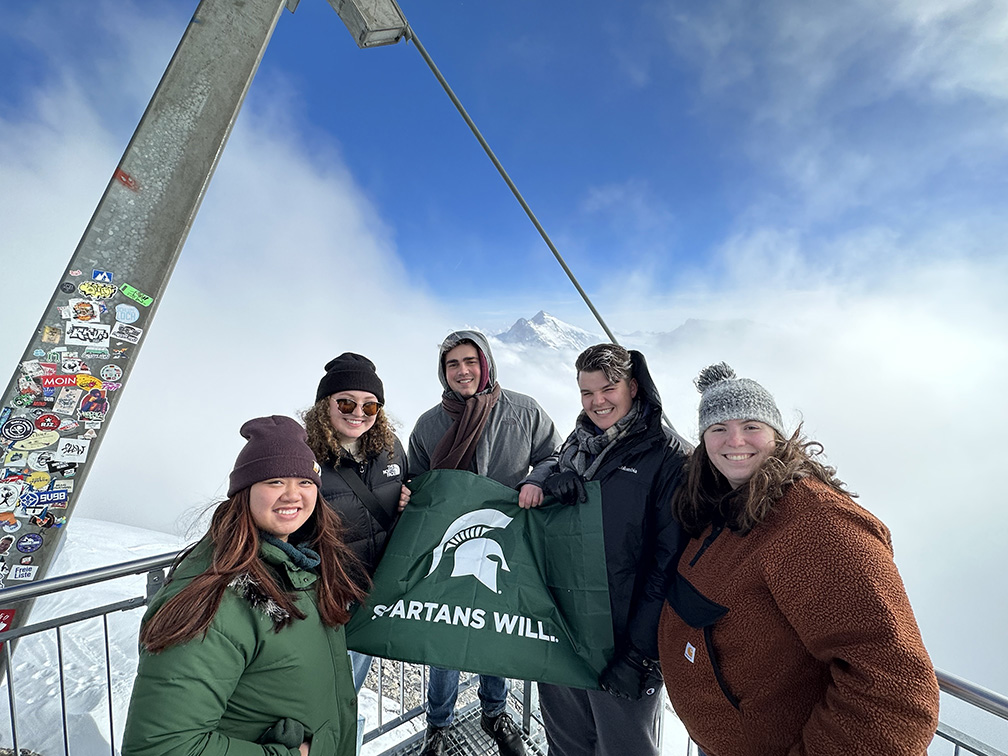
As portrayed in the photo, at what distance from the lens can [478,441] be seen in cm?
234

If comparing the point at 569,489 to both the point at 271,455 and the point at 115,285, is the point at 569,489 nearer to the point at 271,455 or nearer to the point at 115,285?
the point at 271,455

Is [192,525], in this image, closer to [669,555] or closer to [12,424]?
[669,555]

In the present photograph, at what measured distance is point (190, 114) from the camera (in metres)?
2.89

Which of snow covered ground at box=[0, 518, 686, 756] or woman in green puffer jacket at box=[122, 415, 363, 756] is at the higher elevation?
woman in green puffer jacket at box=[122, 415, 363, 756]

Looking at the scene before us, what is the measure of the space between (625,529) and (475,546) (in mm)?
680

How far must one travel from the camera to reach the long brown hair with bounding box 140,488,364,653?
1.03 meters

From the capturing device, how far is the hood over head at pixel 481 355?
7.94 ft

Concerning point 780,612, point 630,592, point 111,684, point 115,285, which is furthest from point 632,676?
point 115,285

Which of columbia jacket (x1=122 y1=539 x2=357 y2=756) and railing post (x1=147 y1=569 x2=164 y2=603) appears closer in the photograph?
columbia jacket (x1=122 y1=539 x2=357 y2=756)

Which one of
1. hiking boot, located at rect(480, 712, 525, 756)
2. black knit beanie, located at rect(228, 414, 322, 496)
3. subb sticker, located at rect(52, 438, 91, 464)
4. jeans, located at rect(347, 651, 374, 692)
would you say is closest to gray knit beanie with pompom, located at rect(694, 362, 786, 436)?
black knit beanie, located at rect(228, 414, 322, 496)

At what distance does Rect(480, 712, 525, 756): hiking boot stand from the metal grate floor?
0.04 m

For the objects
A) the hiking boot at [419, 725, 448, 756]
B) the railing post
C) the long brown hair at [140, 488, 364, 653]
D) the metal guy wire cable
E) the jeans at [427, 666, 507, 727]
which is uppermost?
the metal guy wire cable

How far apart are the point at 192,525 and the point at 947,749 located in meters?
2.94

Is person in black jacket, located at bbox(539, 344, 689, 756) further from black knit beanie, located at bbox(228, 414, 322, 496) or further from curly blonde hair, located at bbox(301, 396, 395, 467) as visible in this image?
black knit beanie, located at bbox(228, 414, 322, 496)
